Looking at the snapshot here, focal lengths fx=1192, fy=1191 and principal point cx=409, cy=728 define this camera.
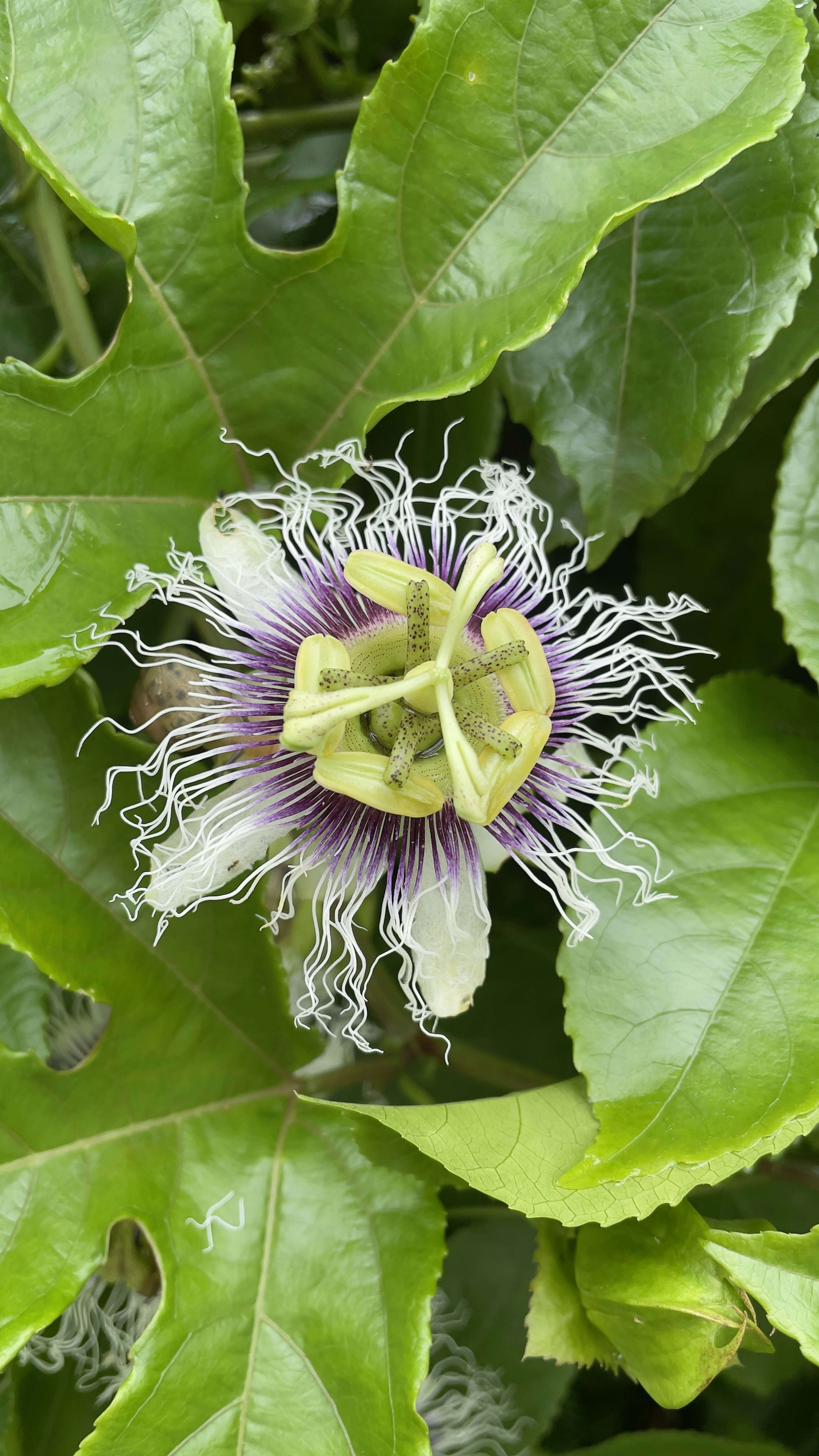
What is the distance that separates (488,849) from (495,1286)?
501 millimetres

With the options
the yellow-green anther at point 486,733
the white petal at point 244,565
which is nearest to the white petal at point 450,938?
the yellow-green anther at point 486,733

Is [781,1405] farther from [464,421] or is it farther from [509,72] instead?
[509,72]

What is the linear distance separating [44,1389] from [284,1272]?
345mm

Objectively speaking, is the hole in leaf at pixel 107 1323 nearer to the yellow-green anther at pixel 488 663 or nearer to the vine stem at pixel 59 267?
the yellow-green anther at pixel 488 663

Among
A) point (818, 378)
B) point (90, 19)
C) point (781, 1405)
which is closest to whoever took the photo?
point (90, 19)

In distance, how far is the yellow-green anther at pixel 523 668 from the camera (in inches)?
30.8

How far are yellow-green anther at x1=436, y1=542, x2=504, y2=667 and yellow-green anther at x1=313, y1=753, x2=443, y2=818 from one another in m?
0.08

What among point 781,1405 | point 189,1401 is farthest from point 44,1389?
point 781,1405

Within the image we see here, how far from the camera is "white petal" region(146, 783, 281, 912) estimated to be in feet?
2.65

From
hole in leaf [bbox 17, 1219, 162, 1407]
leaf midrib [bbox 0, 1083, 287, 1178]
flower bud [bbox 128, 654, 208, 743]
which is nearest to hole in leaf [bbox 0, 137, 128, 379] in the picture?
flower bud [bbox 128, 654, 208, 743]

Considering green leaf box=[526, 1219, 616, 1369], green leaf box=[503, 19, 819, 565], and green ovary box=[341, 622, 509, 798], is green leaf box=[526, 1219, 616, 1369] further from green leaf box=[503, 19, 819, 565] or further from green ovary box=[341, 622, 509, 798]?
green leaf box=[503, 19, 819, 565]

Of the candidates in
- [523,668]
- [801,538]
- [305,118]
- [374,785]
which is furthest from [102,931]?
[305,118]

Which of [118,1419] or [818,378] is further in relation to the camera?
[818,378]

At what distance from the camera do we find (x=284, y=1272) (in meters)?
0.85
